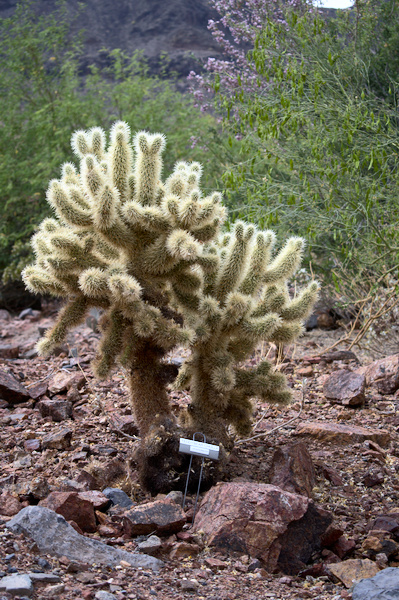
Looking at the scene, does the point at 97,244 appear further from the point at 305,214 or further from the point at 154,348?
the point at 305,214

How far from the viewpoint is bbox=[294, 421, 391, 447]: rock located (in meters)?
4.46

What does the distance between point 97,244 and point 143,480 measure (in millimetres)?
1463

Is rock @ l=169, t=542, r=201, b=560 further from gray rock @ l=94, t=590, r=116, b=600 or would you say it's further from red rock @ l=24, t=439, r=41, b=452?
red rock @ l=24, t=439, r=41, b=452

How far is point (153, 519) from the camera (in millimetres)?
3164

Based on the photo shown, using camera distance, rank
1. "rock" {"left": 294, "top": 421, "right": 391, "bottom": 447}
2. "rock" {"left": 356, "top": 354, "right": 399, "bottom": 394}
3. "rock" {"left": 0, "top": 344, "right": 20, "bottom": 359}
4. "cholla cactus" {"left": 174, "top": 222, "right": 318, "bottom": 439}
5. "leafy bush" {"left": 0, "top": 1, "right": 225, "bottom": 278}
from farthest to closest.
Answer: "leafy bush" {"left": 0, "top": 1, "right": 225, "bottom": 278}, "rock" {"left": 0, "top": 344, "right": 20, "bottom": 359}, "rock" {"left": 356, "top": 354, "right": 399, "bottom": 394}, "rock" {"left": 294, "top": 421, "right": 391, "bottom": 447}, "cholla cactus" {"left": 174, "top": 222, "right": 318, "bottom": 439}

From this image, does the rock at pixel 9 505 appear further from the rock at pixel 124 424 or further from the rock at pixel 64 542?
the rock at pixel 124 424

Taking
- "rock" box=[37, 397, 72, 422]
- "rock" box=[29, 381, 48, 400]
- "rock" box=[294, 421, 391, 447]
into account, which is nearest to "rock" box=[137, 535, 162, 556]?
"rock" box=[294, 421, 391, 447]

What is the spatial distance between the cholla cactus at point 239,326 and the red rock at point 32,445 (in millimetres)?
1112

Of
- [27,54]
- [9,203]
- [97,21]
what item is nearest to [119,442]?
[9,203]

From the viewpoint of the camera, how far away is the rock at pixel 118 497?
11.6 ft

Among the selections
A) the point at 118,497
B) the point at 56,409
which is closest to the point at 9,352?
the point at 56,409

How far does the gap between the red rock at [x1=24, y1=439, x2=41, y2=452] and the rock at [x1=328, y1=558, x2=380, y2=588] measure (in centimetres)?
224

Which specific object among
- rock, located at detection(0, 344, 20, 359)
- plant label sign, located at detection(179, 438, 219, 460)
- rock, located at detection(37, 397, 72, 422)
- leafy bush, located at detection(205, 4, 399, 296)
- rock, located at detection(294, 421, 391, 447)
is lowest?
rock, located at detection(0, 344, 20, 359)

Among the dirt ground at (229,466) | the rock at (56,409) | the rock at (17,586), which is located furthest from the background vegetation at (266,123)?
the rock at (17,586)
